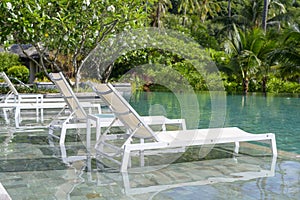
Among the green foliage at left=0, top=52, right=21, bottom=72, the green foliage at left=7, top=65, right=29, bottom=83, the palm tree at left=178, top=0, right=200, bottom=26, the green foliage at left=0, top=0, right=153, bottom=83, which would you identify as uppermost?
the palm tree at left=178, top=0, right=200, bottom=26

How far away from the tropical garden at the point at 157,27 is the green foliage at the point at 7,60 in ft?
0.18

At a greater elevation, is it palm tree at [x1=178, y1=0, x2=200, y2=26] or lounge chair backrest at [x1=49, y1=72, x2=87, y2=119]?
palm tree at [x1=178, y1=0, x2=200, y2=26]

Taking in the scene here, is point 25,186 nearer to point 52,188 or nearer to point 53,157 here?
point 52,188

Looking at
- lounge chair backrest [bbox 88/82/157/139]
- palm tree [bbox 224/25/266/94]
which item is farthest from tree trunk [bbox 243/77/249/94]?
lounge chair backrest [bbox 88/82/157/139]

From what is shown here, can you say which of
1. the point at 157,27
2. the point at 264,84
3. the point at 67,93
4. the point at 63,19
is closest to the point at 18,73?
the point at 157,27

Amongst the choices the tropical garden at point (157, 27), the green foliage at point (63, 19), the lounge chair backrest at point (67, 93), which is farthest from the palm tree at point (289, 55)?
the lounge chair backrest at point (67, 93)

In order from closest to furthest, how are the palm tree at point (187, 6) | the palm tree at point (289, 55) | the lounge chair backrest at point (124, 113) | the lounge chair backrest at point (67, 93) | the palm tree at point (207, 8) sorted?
the lounge chair backrest at point (124, 113), the lounge chair backrest at point (67, 93), the palm tree at point (289, 55), the palm tree at point (187, 6), the palm tree at point (207, 8)

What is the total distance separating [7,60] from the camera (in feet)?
80.9

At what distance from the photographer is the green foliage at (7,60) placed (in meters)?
24.5

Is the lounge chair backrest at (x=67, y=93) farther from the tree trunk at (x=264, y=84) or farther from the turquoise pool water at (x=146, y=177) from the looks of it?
the tree trunk at (x=264, y=84)

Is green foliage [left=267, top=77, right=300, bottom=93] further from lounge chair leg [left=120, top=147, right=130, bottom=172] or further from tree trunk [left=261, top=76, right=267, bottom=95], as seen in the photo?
lounge chair leg [left=120, top=147, right=130, bottom=172]

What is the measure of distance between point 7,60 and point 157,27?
9.03 m

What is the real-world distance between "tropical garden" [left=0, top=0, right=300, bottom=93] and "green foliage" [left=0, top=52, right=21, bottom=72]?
2.1 inches

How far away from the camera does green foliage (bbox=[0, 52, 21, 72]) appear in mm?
24453
